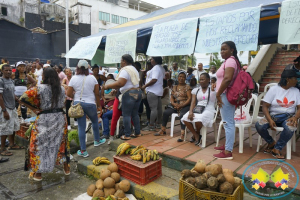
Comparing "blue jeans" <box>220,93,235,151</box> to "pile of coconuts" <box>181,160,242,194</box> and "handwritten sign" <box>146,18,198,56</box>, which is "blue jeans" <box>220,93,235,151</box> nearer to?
"pile of coconuts" <box>181,160,242,194</box>

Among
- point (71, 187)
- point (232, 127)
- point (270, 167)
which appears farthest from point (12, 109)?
point (270, 167)

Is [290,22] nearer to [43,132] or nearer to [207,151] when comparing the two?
[207,151]

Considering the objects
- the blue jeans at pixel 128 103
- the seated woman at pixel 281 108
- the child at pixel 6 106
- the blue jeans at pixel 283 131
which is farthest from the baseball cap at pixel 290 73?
the child at pixel 6 106

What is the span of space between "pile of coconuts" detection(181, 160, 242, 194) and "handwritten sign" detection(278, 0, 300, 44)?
2.14m

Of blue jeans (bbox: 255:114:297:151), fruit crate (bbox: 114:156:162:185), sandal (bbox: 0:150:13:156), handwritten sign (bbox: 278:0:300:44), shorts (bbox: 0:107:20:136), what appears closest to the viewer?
fruit crate (bbox: 114:156:162:185)

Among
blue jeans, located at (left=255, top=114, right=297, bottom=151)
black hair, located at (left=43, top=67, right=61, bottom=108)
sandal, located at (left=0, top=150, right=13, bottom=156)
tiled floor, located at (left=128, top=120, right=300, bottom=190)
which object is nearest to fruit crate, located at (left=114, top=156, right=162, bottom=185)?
tiled floor, located at (left=128, top=120, right=300, bottom=190)

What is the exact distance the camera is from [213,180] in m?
2.27

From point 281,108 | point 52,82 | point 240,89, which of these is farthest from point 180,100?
point 52,82

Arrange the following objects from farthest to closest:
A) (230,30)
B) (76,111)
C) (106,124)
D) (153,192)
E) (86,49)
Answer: (86,49), (106,124), (76,111), (230,30), (153,192)

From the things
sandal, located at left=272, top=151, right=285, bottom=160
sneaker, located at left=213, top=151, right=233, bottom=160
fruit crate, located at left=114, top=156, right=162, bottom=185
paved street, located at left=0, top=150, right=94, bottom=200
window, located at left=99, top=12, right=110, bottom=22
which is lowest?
paved street, located at left=0, top=150, right=94, bottom=200

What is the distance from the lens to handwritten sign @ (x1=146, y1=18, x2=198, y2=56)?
4176 mm

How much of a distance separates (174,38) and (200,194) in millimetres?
3067

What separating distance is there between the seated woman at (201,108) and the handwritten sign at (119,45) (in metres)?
1.79

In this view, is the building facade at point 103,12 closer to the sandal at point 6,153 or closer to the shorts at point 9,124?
the shorts at point 9,124
